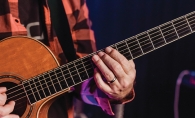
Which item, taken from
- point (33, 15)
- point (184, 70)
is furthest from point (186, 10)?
point (33, 15)

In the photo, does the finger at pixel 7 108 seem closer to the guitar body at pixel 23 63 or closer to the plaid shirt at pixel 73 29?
the guitar body at pixel 23 63

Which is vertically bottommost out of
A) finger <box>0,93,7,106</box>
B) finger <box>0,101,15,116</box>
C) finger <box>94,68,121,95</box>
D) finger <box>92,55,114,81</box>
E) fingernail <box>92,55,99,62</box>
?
finger <box>0,101,15,116</box>

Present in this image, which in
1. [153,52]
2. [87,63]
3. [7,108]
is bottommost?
[153,52]

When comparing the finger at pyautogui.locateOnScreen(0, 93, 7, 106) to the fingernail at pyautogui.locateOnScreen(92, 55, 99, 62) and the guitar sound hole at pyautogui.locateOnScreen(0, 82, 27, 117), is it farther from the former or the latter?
the fingernail at pyautogui.locateOnScreen(92, 55, 99, 62)

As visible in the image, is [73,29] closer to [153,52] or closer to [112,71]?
[112,71]

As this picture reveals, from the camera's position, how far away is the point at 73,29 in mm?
1113

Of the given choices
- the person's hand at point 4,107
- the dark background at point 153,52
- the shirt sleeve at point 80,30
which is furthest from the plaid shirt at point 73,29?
the dark background at point 153,52

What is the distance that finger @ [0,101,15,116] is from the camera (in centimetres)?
84

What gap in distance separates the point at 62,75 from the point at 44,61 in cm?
8

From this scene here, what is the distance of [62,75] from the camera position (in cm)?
89

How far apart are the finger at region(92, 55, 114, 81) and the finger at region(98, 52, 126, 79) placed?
0.01m

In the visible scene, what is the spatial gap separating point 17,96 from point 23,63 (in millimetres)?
113

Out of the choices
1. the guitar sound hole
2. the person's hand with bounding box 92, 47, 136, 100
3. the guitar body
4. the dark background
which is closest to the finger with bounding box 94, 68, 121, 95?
the person's hand with bounding box 92, 47, 136, 100

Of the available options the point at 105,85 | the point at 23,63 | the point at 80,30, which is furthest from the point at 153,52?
the point at 23,63
